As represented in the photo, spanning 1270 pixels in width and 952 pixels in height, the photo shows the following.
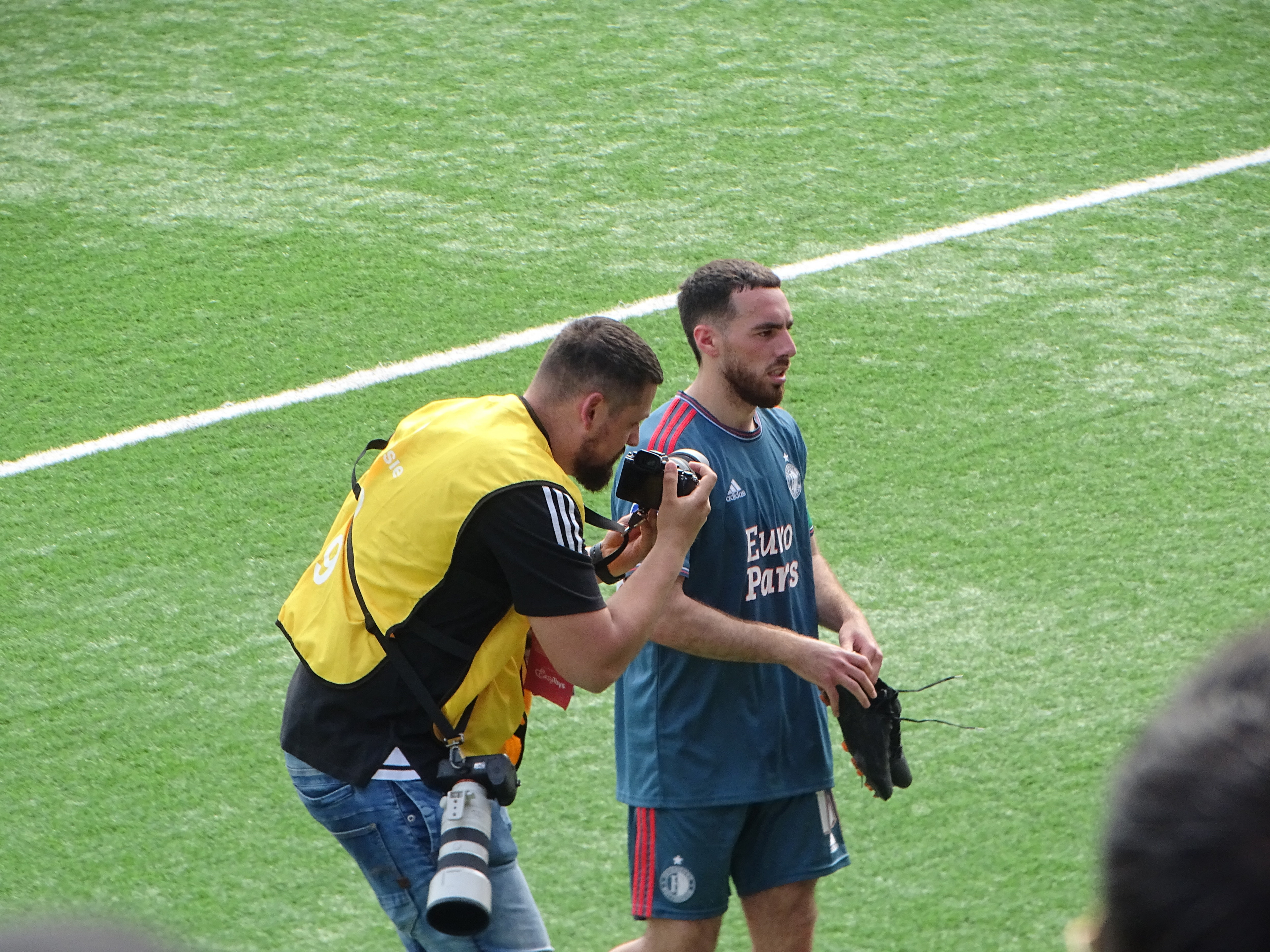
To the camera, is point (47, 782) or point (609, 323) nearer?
point (609, 323)

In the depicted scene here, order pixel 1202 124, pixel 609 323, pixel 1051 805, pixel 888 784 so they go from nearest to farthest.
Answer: pixel 609 323 → pixel 888 784 → pixel 1051 805 → pixel 1202 124

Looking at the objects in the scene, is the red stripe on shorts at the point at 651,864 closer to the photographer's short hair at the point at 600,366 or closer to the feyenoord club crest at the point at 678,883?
the feyenoord club crest at the point at 678,883

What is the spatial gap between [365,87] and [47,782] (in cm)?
698

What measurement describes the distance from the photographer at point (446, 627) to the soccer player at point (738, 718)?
49 centimetres

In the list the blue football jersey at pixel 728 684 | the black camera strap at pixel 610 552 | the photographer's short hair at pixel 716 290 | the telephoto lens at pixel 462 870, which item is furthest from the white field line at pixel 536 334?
the telephoto lens at pixel 462 870

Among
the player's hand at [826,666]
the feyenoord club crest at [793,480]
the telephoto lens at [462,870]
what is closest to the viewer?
the telephoto lens at [462,870]

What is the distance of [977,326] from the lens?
7.57 metres

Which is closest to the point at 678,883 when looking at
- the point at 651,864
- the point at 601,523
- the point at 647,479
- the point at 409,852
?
the point at 651,864

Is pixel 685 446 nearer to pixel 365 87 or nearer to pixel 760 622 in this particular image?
pixel 760 622

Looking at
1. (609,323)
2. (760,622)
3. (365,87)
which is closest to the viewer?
(609,323)

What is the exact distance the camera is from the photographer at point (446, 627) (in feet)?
9.50

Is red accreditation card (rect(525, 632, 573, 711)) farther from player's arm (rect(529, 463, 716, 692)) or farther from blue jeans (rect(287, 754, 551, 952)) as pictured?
blue jeans (rect(287, 754, 551, 952))

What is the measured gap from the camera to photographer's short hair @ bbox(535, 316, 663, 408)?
3.08m

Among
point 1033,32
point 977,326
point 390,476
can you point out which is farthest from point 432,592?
point 1033,32
